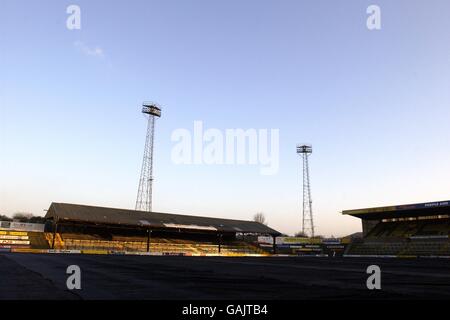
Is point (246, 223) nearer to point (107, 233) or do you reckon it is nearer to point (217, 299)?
point (107, 233)

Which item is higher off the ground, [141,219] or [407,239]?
[141,219]

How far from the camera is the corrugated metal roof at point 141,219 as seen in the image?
219 ft

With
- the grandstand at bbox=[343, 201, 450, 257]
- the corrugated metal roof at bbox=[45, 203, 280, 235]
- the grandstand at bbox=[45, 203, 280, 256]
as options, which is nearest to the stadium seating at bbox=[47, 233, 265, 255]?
the grandstand at bbox=[45, 203, 280, 256]

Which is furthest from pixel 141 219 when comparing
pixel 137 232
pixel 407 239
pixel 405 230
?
pixel 405 230

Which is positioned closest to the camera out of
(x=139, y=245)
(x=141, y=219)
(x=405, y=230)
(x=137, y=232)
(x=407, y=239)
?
(x=139, y=245)

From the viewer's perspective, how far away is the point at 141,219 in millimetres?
75625

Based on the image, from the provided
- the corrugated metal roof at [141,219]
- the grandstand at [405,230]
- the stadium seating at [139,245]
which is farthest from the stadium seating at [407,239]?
the stadium seating at [139,245]

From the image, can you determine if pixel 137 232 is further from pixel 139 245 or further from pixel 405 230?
pixel 405 230

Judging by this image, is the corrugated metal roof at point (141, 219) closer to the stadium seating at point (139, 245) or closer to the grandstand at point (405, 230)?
the stadium seating at point (139, 245)

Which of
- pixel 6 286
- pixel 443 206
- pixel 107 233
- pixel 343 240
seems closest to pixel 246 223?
pixel 343 240

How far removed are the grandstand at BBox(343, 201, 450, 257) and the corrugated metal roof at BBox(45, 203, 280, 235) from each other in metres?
19.8

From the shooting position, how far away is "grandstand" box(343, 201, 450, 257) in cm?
7100

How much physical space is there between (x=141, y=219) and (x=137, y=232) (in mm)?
5078
